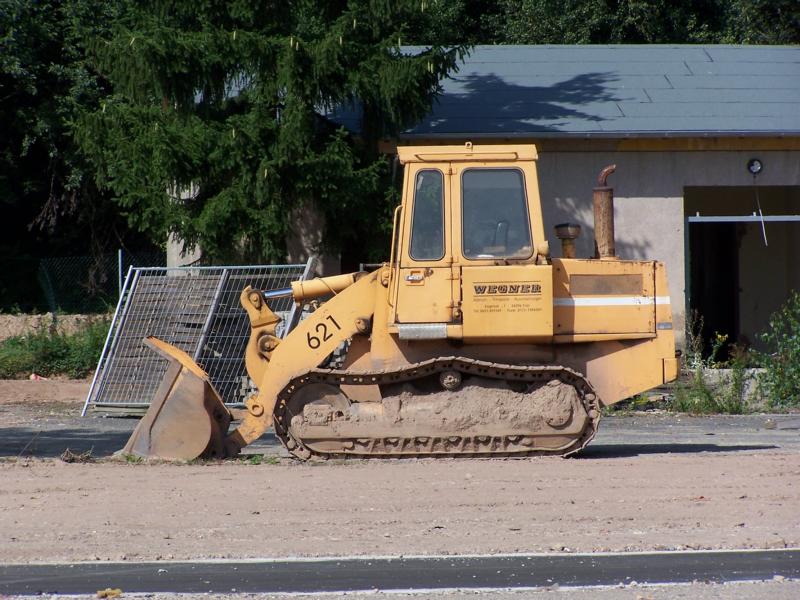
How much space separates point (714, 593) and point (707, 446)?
19.9 ft

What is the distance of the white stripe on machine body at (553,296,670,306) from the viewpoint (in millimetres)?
10070

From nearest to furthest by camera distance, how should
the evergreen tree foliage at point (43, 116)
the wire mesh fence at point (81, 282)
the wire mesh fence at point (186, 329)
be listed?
the wire mesh fence at point (186, 329) < the wire mesh fence at point (81, 282) < the evergreen tree foliage at point (43, 116)

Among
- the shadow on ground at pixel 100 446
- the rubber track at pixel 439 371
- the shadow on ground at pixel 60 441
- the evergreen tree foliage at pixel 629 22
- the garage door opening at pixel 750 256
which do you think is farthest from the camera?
the evergreen tree foliage at pixel 629 22

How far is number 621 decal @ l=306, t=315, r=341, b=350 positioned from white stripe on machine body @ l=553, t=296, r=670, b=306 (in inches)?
82.6

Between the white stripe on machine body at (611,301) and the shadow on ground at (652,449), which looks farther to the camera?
the shadow on ground at (652,449)

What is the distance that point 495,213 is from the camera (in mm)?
9969

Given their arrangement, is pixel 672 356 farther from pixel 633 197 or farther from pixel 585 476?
pixel 633 197

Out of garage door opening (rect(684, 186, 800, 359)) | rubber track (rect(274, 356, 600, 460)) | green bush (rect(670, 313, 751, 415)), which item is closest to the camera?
rubber track (rect(274, 356, 600, 460))

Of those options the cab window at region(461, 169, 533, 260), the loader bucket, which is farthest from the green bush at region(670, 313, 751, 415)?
the loader bucket

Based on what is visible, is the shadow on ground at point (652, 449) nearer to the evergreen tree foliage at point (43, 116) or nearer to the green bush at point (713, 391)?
the green bush at point (713, 391)

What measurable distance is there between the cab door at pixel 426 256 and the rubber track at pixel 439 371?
479 millimetres

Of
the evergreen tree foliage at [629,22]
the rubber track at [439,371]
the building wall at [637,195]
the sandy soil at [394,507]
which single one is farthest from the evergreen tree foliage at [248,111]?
the evergreen tree foliage at [629,22]

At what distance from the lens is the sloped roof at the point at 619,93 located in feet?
58.7

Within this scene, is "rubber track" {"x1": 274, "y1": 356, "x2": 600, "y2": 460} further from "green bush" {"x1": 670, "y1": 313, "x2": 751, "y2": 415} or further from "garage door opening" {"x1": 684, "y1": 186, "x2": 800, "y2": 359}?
"garage door opening" {"x1": 684, "y1": 186, "x2": 800, "y2": 359}
